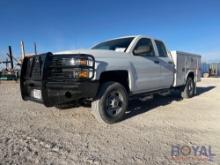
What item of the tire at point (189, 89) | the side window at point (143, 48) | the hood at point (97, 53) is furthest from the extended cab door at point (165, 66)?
the hood at point (97, 53)

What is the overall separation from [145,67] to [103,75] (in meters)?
1.49

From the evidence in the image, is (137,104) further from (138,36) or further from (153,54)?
(138,36)

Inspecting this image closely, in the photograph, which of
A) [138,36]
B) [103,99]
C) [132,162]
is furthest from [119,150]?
[138,36]

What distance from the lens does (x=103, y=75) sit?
15.2ft

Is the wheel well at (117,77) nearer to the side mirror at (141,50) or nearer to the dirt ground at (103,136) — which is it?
the side mirror at (141,50)

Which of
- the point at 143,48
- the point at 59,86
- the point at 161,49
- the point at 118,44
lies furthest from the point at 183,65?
the point at 59,86

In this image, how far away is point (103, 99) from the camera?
4.59 meters

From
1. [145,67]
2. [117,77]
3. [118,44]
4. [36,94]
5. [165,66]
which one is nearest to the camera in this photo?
[36,94]

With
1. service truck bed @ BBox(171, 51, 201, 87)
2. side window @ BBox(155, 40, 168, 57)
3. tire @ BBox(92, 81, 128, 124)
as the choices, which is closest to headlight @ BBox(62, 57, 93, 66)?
tire @ BBox(92, 81, 128, 124)

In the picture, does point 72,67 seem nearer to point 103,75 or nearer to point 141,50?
point 103,75

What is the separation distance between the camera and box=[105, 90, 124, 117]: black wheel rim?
4.77m

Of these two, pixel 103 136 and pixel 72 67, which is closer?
pixel 103 136

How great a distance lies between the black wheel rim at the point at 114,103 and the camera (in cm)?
477

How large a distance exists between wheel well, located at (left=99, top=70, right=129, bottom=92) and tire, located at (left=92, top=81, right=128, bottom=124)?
144 millimetres
